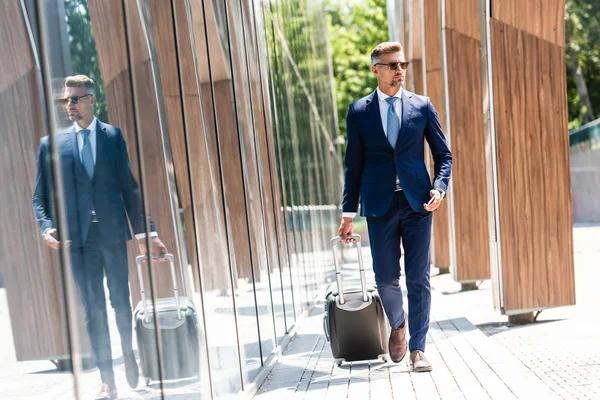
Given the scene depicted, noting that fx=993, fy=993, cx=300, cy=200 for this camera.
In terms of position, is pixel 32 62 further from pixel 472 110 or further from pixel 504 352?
pixel 472 110

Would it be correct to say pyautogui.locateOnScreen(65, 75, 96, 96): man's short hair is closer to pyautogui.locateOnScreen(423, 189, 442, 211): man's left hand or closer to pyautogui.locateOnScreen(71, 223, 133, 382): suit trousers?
pyautogui.locateOnScreen(71, 223, 133, 382): suit trousers

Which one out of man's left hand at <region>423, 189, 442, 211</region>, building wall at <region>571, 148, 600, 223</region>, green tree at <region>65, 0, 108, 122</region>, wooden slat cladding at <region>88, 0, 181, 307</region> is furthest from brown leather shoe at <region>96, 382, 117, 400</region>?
building wall at <region>571, 148, 600, 223</region>

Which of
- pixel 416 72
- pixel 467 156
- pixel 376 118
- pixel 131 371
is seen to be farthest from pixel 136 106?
pixel 416 72

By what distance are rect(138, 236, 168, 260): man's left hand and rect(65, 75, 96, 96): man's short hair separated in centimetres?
66

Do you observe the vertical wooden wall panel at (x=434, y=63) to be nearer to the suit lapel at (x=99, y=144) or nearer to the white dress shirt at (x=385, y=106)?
the white dress shirt at (x=385, y=106)

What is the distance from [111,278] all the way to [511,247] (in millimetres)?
5539

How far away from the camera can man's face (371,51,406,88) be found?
612cm

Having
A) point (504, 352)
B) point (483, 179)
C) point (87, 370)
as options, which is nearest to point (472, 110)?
point (483, 179)

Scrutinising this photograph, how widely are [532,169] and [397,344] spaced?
8.29ft

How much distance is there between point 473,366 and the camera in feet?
20.1

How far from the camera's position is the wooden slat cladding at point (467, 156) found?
12422 millimetres

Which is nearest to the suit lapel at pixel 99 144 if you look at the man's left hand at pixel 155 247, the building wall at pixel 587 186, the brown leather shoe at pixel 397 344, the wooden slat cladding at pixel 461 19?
the man's left hand at pixel 155 247

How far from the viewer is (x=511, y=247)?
823 centimetres

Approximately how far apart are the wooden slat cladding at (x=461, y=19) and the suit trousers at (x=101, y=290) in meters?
9.60
